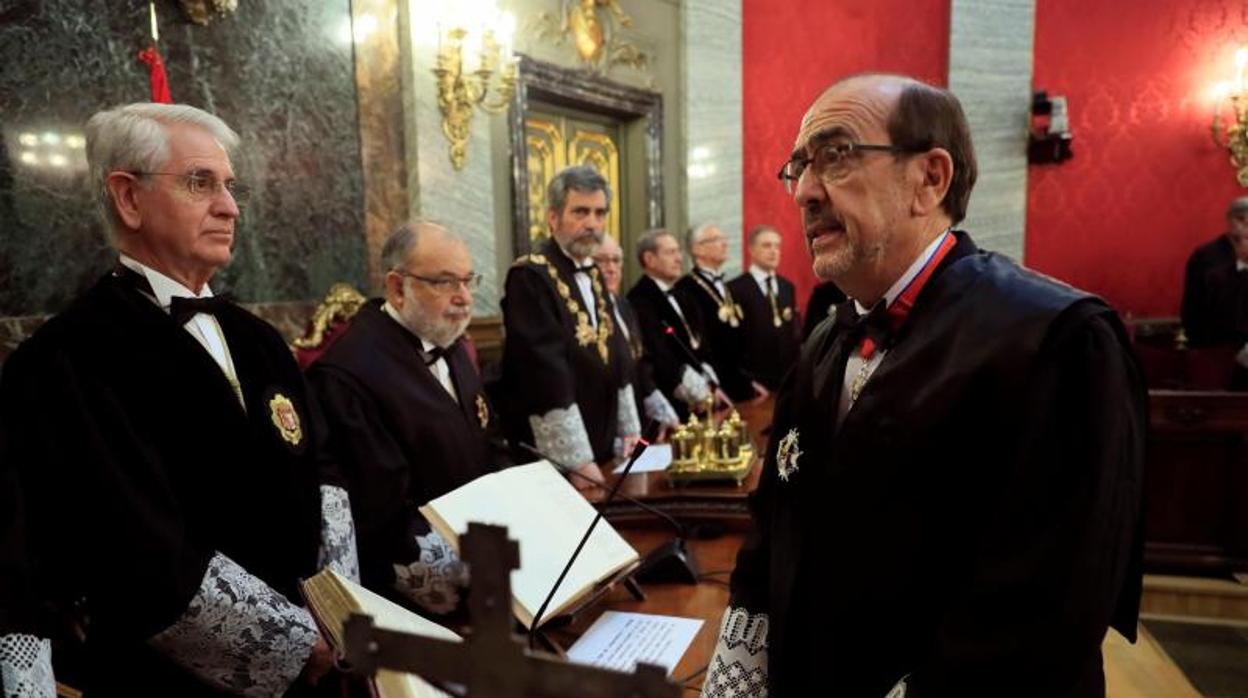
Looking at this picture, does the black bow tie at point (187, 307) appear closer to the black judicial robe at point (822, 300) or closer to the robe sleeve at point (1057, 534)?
the robe sleeve at point (1057, 534)

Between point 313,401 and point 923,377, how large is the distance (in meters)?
1.52

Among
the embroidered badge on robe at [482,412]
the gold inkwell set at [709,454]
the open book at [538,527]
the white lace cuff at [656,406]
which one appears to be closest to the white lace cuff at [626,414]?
the white lace cuff at [656,406]

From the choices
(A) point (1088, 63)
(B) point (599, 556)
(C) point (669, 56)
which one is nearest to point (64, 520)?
Answer: (B) point (599, 556)

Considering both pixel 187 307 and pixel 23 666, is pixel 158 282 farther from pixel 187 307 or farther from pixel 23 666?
pixel 23 666

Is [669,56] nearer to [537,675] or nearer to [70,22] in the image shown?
[70,22]

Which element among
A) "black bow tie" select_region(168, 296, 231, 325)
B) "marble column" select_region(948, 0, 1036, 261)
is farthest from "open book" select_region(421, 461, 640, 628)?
"marble column" select_region(948, 0, 1036, 261)

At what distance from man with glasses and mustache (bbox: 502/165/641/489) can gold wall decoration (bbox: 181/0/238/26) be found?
4.87 feet

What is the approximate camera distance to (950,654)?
1.05m

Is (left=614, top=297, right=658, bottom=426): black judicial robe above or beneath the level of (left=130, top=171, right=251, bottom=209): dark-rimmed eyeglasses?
beneath

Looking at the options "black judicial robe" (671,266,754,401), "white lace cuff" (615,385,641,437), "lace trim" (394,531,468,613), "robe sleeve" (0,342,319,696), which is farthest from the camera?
"black judicial robe" (671,266,754,401)

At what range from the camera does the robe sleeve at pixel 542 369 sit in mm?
3445

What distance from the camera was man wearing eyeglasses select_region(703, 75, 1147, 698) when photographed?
103 cm

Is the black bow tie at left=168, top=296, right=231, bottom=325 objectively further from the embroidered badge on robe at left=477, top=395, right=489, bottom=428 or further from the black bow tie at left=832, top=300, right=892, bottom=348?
the black bow tie at left=832, top=300, right=892, bottom=348

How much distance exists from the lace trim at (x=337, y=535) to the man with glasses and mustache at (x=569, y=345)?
135 centimetres
